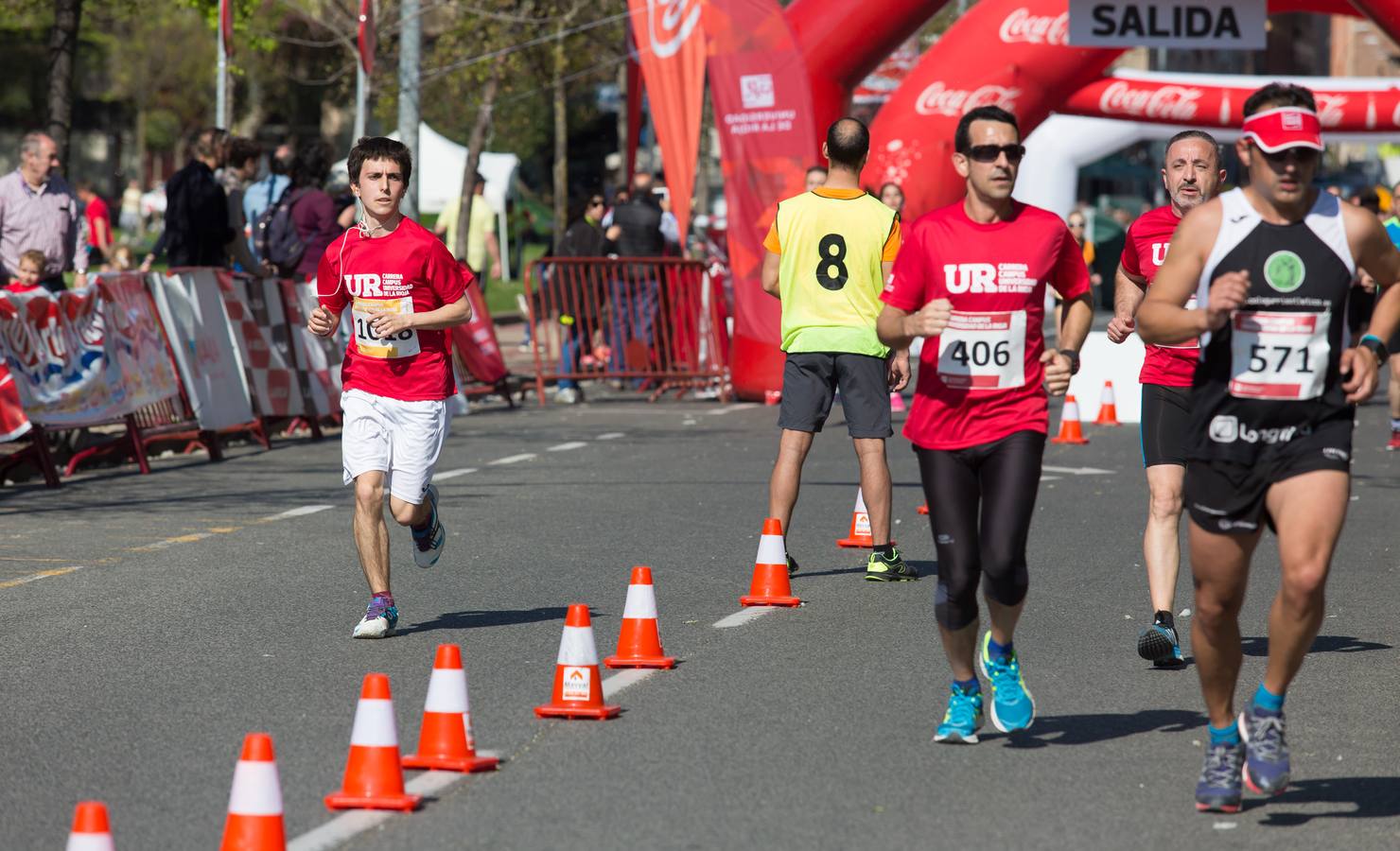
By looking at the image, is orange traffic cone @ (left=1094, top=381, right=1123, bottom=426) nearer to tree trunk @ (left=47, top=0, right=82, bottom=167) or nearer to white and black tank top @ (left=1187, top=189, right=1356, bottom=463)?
tree trunk @ (left=47, top=0, right=82, bottom=167)

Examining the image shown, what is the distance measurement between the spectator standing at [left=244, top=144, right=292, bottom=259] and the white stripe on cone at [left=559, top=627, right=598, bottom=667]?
Result: 11439 mm

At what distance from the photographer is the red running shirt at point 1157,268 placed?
7.73 m

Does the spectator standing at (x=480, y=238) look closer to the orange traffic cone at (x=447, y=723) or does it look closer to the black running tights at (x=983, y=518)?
the black running tights at (x=983, y=518)

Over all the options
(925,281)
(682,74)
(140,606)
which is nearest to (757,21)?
(682,74)

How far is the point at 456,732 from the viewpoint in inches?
235

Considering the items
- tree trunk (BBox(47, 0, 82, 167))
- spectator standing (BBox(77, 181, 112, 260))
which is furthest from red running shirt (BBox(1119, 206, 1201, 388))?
spectator standing (BBox(77, 181, 112, 260))

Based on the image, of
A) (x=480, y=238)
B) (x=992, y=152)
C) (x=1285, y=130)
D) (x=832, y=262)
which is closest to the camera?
(x=1285, y=130)

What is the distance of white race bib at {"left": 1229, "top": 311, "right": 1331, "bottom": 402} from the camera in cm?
546

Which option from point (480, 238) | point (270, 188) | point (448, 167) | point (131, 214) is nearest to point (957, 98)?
point (270, 188)

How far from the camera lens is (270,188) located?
1805 centimetres

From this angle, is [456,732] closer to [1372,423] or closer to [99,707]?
[99,707]

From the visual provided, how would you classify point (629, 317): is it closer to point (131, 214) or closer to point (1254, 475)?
point (1254, 475)

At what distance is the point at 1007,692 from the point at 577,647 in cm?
132

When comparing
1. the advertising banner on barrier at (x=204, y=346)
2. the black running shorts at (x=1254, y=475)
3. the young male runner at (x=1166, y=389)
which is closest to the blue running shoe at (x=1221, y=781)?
the black running shorts at (x=1254, y=475)
